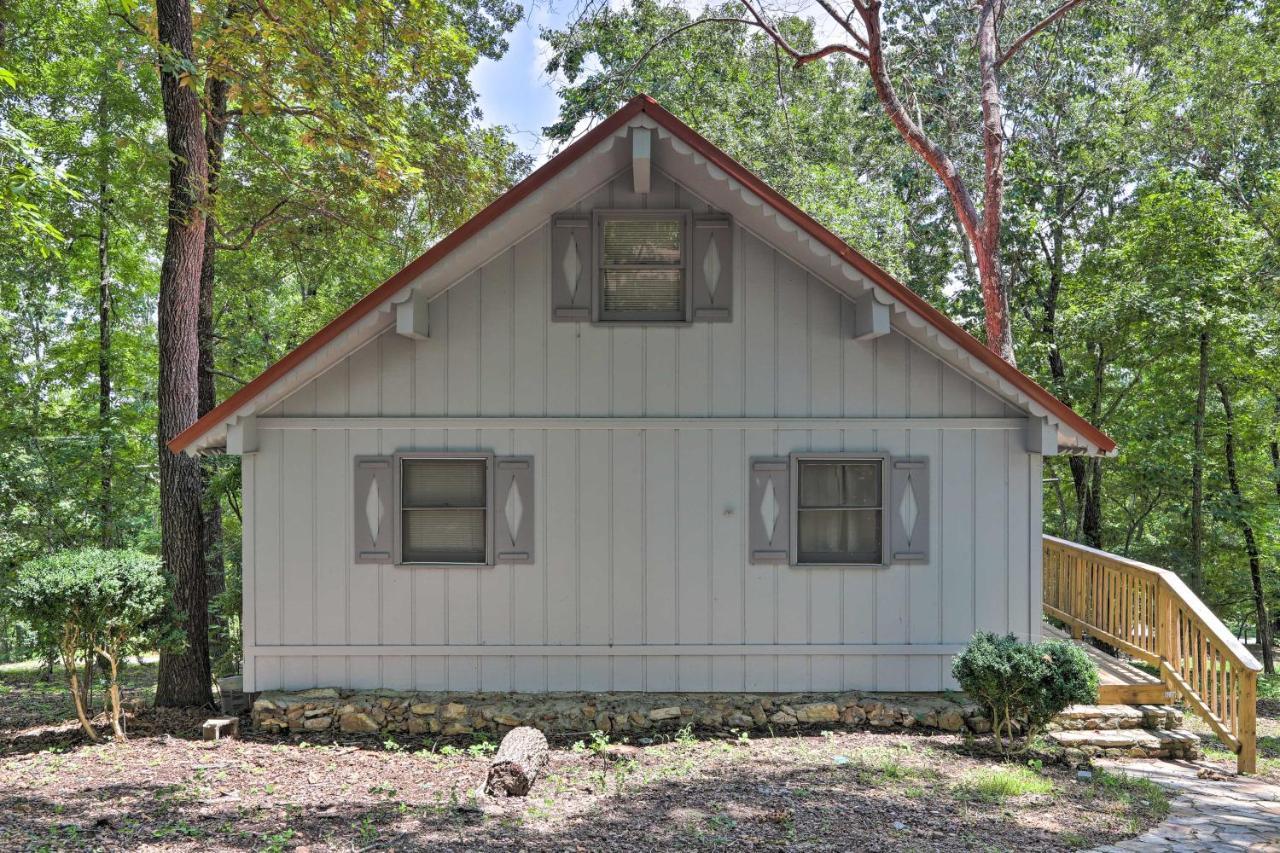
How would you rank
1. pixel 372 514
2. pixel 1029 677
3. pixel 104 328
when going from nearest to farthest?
pixel 1029 677 → pixel 372 514 → pixel 104 328

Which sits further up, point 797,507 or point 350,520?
point 797,507

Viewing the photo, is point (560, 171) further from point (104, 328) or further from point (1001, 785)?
point (104, 328)

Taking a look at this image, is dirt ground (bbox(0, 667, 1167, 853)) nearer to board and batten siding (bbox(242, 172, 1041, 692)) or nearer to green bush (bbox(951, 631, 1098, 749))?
green bush (bbox(951, 631, 1098, 749))

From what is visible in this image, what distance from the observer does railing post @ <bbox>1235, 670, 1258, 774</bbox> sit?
19.0 ft

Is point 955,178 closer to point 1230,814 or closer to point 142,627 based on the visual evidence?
point 1230,814

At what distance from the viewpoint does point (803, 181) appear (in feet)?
48.3

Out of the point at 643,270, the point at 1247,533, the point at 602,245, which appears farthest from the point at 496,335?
the point at 1247,533

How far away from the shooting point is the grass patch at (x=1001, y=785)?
511cm

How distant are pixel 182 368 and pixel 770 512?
6606 millimetres

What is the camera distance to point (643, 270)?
269 inches

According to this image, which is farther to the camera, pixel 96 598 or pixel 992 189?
pixel 992 189

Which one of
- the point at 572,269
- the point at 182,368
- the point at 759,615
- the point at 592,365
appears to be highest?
the point at 572,269

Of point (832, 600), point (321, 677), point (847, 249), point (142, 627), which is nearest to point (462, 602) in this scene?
point (321, 677)

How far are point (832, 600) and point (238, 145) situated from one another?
11.8 meters
